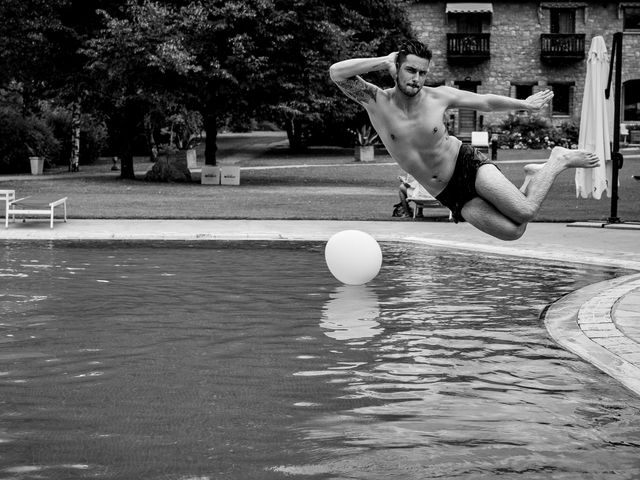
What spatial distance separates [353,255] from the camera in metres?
12.5

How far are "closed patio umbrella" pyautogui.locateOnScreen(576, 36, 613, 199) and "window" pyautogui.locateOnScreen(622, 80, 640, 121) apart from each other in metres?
42.1

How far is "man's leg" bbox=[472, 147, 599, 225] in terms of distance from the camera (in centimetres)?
897

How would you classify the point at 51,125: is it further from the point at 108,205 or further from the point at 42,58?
the point at 108,205

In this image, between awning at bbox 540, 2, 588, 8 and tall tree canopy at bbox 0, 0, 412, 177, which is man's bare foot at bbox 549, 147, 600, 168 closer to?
tall tree canopy at bbox 0, 0, 412, 177

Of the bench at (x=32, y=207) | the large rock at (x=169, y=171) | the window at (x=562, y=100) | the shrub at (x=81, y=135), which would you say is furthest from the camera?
the window at (x=562, y=100)

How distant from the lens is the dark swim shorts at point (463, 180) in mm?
9188

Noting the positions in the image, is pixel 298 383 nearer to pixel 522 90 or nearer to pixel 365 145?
pixel 365 145

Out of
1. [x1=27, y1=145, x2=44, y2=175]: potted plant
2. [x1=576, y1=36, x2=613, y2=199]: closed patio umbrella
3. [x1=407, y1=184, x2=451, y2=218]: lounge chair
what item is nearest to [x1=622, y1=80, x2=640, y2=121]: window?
[x1=27, y1=145, x2=44, y2=175]: potted plant

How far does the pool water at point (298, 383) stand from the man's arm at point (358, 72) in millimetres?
2312

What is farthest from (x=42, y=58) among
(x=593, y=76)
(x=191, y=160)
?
(x=593, y=76)

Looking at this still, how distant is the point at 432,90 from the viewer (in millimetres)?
9297

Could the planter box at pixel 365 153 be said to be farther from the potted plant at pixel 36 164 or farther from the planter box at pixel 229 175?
the potted plant at pixel 36 164

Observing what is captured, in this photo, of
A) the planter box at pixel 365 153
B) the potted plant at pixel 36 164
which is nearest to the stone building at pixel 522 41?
the planter box at pixel 365 153

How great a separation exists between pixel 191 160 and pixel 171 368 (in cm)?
4501
